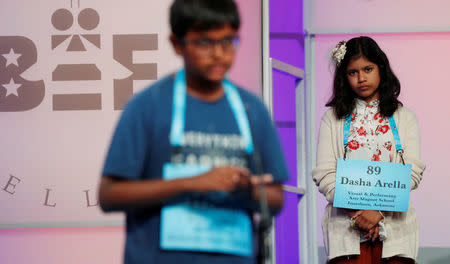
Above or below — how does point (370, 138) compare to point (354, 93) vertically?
below

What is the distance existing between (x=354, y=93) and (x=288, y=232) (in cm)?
131

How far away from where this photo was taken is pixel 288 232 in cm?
523

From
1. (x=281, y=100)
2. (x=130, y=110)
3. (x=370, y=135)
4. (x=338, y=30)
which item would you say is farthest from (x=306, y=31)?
(x=130, y=110)

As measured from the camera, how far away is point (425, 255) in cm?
611

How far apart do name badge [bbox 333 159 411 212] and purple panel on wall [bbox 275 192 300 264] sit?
91 cm

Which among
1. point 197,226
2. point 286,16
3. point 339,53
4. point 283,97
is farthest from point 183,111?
point 286,16

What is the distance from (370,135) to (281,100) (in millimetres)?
1133

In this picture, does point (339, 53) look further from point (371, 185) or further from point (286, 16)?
point (286, 16)

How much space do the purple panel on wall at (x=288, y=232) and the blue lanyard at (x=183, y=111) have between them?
2.92m

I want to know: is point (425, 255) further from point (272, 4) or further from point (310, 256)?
point (272, 4)

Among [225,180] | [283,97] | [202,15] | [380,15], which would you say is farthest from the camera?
[380,15]

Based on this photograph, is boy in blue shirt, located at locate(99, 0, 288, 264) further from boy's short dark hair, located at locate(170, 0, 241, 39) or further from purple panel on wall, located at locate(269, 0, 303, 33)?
purple panel on wall, located at locate(269, 0, 303, 33)

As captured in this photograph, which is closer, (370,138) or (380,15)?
(370,138)

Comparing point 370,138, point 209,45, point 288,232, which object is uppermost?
point 209,45
